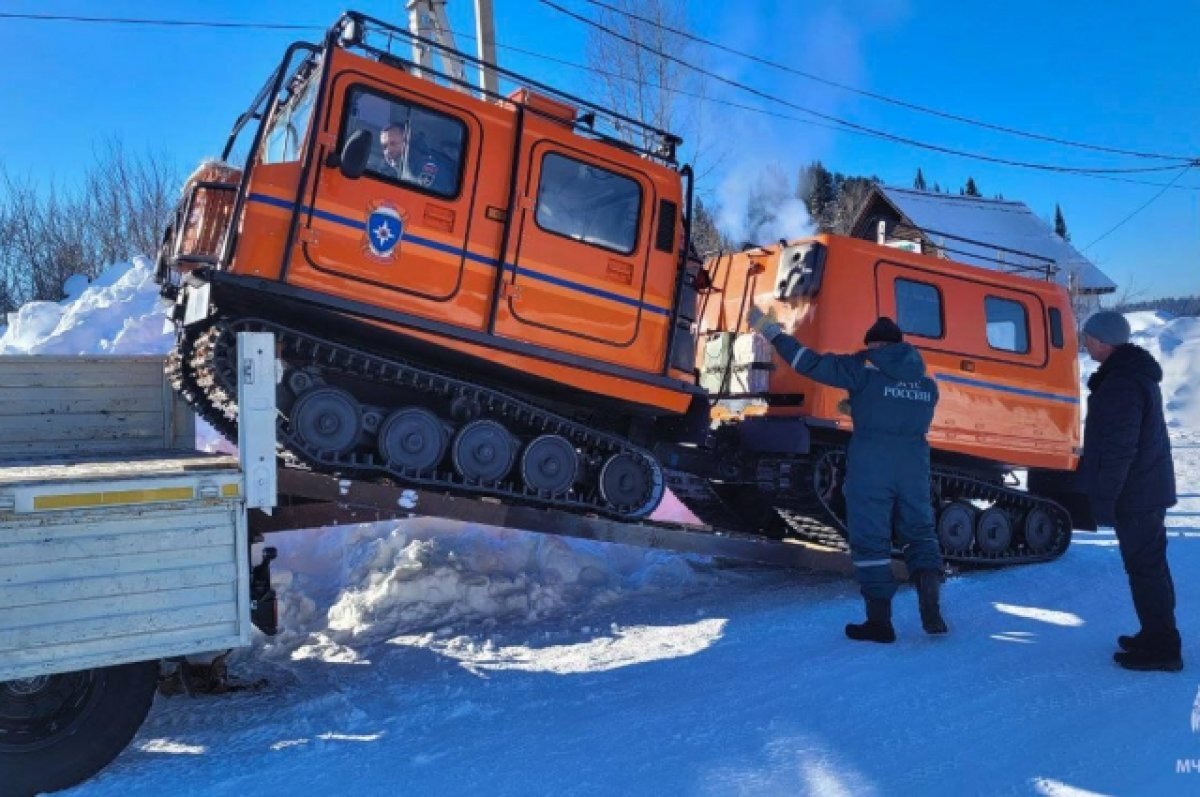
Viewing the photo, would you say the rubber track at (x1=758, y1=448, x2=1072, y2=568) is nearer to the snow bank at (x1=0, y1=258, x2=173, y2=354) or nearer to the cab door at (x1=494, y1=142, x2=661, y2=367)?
the cab door at (x1=494, y1=142, x2=661, y2=367)

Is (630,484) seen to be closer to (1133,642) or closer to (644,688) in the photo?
(644,688)

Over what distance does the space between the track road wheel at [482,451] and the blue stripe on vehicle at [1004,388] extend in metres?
3.77

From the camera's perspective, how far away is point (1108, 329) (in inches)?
180

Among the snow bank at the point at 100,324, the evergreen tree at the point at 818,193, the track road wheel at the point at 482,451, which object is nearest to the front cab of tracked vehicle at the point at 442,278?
the track road wheel at the point at 482,451

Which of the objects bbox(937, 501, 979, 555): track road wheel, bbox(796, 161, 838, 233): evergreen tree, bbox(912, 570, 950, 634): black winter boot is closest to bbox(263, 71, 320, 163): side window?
bbox(912, 570, 950, 634): black winter boot

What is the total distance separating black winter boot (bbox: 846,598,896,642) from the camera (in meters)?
5.00

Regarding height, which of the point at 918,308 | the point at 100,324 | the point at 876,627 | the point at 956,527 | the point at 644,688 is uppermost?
the point at 100,324

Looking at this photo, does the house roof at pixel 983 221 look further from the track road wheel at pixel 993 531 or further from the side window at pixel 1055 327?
the track road wheel at pixel 993 531

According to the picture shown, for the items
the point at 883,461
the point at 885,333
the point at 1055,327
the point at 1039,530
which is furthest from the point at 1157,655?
the point at 1055,327

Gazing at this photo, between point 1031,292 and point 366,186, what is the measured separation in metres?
5.91

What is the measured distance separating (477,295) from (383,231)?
25.2 inches

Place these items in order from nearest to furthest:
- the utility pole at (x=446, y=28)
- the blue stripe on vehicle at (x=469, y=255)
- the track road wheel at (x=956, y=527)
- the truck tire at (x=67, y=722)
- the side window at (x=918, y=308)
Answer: the truck tire at (x=67, y=722), the blue stripe on vehicle at (x=469, y=255), the side window at (x=918, y=308), the track road wheel at (x=956, y=527), the utility pole at (x=446, y=28)

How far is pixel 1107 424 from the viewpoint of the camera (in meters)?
4.44

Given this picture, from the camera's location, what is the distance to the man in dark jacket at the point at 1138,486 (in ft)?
14.3
